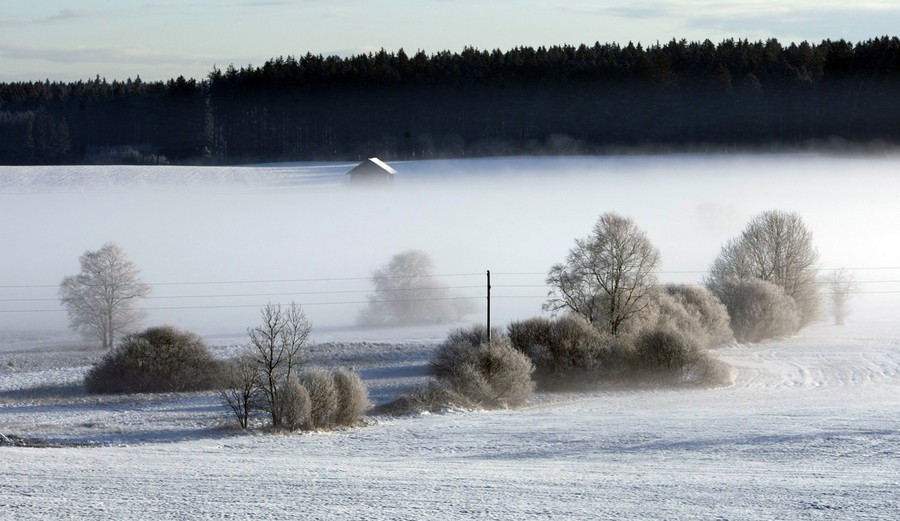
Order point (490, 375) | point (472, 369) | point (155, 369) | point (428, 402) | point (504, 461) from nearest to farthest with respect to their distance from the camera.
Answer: point (504, 461) < point (428, 402) < point (472, 369) < point (490, 375) < point (155, 369)

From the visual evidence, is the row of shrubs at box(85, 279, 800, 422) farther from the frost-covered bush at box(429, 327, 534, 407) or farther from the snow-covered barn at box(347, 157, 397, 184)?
→ the snow-covered barn at box(347, 157, 397, 184)

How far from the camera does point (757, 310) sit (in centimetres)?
5891

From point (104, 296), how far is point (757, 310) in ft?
110

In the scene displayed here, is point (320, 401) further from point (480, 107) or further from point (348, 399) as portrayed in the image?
point (480, 107)

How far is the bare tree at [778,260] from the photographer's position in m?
65.8

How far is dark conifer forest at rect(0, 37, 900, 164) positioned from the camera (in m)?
98.1

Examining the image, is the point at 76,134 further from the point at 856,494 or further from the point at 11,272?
the point at 856,494

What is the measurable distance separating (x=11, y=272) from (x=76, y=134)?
30.9 metres

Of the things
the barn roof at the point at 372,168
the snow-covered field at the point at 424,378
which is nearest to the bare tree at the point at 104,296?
the snow-covered field at the point at 424,378

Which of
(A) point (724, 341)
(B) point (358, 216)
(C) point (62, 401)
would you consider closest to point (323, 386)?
(C) point (62, 401)

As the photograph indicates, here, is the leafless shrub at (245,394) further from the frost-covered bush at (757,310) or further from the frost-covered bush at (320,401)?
the frost-covered bush at (757,310)

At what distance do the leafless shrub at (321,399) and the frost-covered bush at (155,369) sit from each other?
10821 millimetres

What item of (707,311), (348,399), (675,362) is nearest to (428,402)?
(348,399)

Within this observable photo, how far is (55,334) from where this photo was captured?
62312 mm
